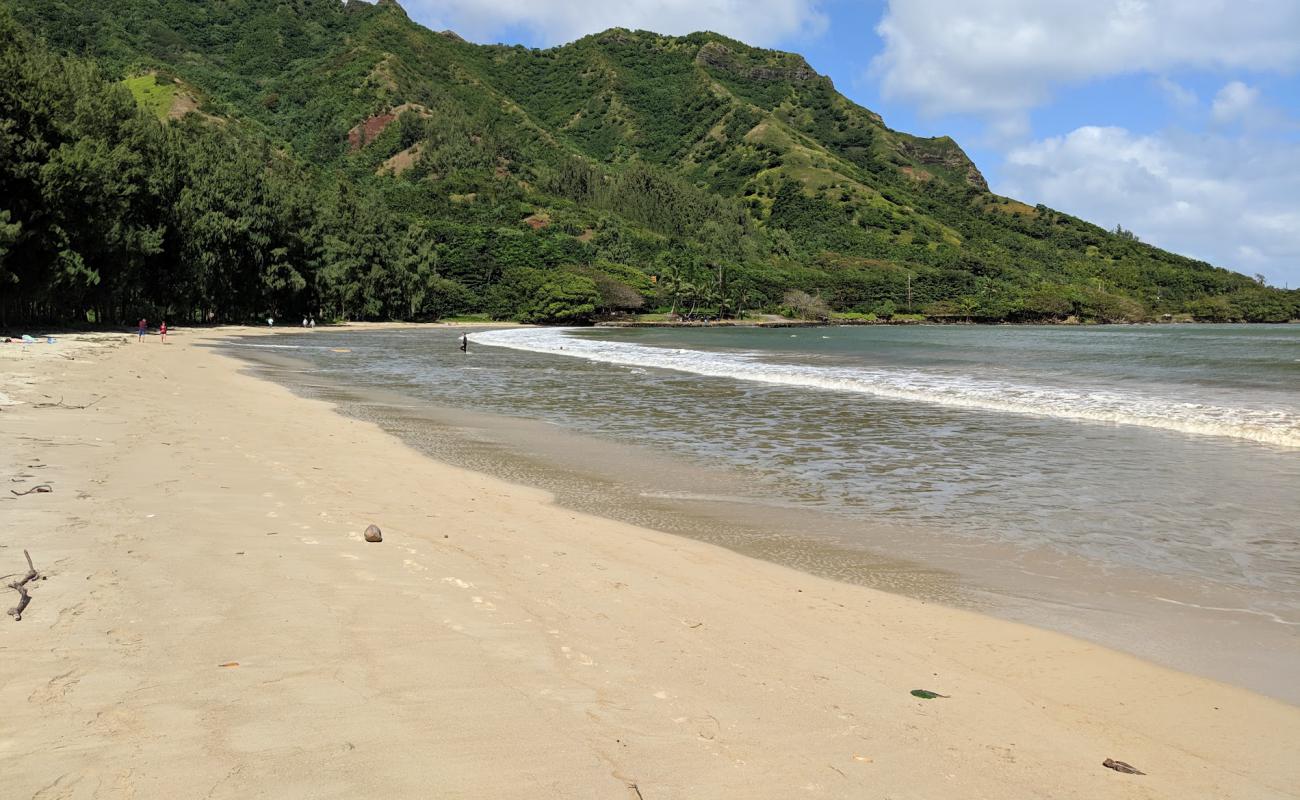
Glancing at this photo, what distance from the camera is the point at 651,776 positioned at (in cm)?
342

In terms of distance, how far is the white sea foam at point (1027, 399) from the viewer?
17.1 meters

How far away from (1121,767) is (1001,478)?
27.3 feet

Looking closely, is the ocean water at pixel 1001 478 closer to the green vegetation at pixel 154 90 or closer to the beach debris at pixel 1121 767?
the beach debris at pixel 1121 767

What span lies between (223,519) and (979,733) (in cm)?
635

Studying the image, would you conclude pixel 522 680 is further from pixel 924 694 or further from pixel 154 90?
pixel 154 90

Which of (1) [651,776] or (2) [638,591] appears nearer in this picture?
(1) [651,776]

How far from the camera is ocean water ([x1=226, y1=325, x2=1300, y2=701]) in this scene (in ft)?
21.1

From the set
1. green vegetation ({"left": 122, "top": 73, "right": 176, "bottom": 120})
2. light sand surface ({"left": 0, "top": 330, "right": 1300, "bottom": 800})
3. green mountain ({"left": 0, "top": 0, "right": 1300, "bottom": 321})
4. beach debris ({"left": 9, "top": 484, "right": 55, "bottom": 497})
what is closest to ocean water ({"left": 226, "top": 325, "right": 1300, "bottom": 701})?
light sand surface ({"left": 0, "top": 330, "right": 1300, "bottom": 800})

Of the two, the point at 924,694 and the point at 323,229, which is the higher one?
the point at 323,229

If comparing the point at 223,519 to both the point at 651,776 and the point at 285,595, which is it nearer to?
the point at 285,595

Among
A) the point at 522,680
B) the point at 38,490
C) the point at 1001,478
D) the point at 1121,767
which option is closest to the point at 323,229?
the point at 38,490

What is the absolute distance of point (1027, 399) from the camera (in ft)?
73.5

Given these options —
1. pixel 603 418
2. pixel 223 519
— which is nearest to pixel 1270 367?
pixel 603 418

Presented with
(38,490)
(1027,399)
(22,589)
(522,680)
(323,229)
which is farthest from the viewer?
(323,229)
